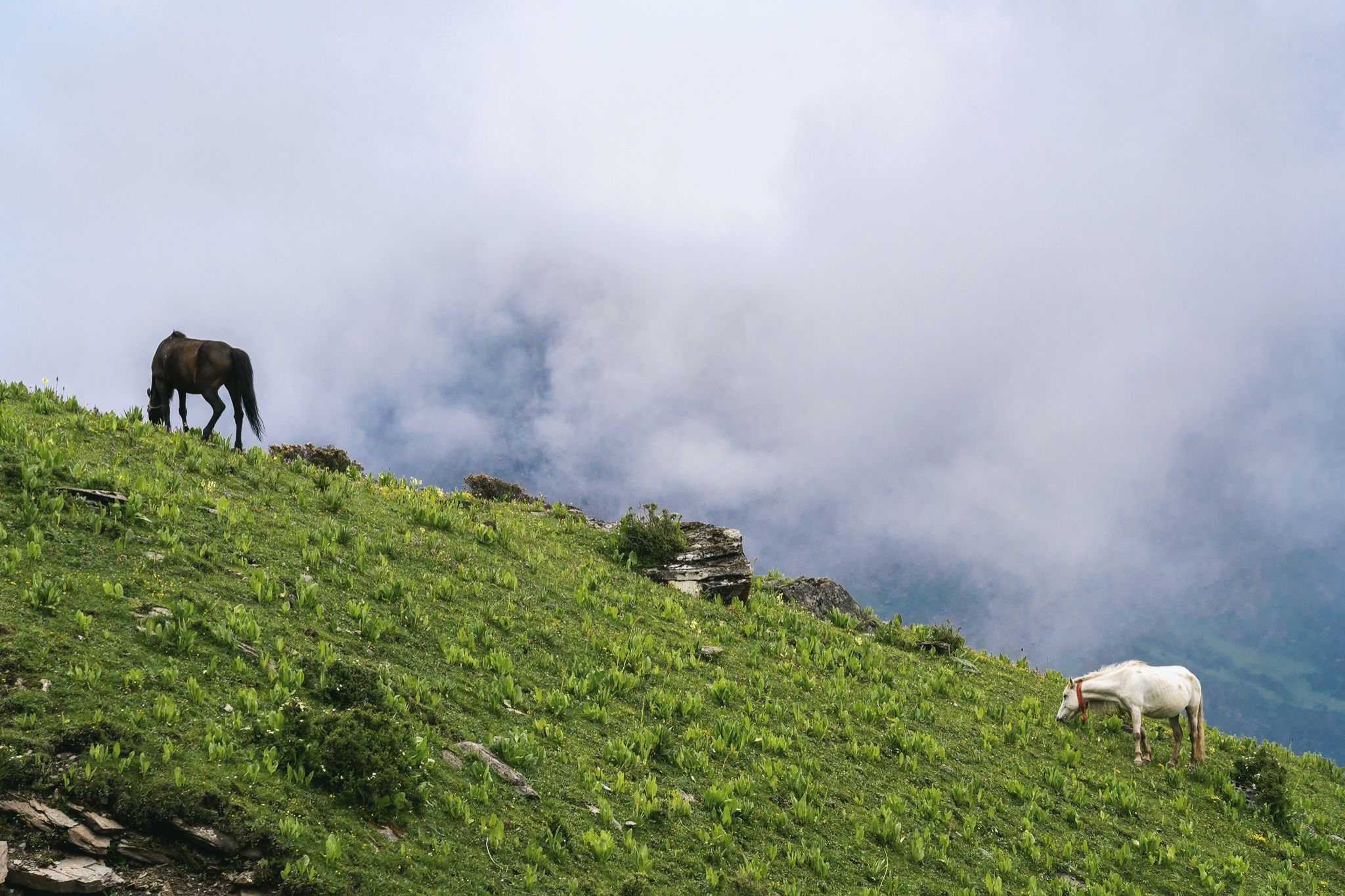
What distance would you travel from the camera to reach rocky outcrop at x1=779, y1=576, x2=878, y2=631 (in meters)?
27.8

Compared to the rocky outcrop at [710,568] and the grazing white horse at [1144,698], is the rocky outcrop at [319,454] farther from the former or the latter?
the grazing white horse at [1144,698]

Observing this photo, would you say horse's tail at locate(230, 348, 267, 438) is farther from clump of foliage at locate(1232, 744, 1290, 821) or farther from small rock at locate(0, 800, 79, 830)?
clump of foliage at locate(1232, 744, 1290, 821)

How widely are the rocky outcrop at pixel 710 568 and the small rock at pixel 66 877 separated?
1774 centimetres

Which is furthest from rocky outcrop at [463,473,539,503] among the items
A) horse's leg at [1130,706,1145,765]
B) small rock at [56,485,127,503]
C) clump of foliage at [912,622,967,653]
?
horse's leg at [1130,706,1145,765]

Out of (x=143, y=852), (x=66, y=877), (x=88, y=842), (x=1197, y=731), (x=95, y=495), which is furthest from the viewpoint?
(x=1197, y=731)

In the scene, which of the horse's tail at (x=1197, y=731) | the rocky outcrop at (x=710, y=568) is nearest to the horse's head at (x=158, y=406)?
the rocky outcrop at (x=710, y=568)

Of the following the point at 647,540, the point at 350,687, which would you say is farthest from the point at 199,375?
the point at 350,687

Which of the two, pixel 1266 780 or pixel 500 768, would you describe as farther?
pixel 1266 780

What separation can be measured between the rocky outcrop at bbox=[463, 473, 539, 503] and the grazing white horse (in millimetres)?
18792

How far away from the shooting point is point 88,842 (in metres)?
7.17

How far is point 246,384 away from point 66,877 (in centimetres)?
1906

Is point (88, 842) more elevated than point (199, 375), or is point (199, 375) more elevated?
point (199, 375)

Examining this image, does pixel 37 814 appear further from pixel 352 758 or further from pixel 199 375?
pixel 199 375

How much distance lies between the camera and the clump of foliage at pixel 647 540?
24922 millimetres
